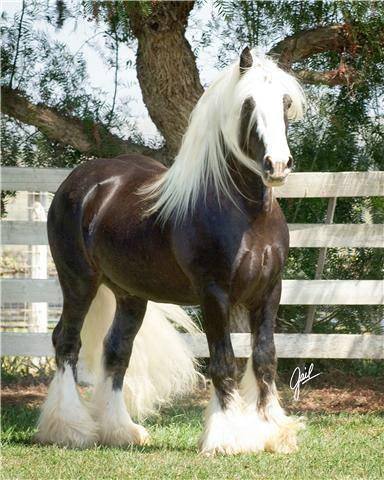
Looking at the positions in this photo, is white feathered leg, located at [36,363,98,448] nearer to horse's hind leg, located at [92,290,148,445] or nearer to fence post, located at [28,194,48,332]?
horse's hind leg, located at [92,290,148,445]

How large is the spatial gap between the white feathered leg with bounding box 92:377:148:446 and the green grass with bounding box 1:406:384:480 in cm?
12

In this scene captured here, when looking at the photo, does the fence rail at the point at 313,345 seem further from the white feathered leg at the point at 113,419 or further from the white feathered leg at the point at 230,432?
the white feathered leg at the point at 230,432

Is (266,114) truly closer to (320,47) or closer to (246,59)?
(246,59)

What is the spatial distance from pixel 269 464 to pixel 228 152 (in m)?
1.58

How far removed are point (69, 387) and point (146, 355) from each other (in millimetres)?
623

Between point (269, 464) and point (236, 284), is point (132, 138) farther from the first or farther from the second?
point (269, 464)

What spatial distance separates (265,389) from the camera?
4.61 meters

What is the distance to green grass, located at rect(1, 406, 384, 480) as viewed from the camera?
164 inches

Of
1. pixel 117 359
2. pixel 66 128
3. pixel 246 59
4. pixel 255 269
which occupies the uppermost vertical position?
pixel 246 59

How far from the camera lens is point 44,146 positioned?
727 cm

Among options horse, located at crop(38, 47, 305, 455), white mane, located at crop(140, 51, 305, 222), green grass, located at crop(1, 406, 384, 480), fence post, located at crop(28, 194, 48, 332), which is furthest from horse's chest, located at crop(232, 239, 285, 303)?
fence post, located at crop(28, 194, 48, 332)

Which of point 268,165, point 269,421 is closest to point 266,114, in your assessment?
point 268,165

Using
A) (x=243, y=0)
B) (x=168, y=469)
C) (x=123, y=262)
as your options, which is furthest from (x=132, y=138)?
(x=168, y=469)

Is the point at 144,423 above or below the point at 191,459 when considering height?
below
